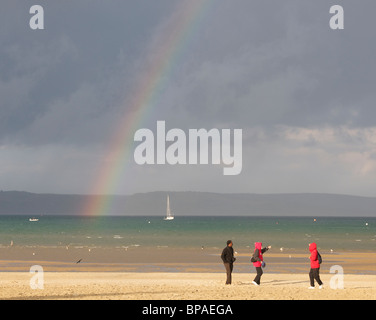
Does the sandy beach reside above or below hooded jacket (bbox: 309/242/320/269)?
below

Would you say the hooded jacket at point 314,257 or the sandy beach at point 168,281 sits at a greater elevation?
the hooded jacket at point 314,257

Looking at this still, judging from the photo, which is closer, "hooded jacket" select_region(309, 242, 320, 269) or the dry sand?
the dry sand

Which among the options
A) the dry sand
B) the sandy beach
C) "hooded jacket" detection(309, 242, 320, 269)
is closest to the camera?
the dry sand

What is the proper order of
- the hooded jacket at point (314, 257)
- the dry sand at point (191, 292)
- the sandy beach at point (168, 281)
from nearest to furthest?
the dry sand at point (191, 292)
the sandy beach at point (168, 281)
the hooded jacket at point (314, 257)

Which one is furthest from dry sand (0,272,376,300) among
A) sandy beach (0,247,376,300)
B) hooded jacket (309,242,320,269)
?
hooded jacket (309,242,320,269)

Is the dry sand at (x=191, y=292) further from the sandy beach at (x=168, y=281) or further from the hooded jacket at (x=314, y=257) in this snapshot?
the hooded jacket at (x=314, y=257)

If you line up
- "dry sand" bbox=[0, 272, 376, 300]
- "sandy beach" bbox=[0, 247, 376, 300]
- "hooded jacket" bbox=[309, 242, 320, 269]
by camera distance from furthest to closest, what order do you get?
"hooded jacket" bbox=[309, 242, 320, 269] < "sandy beach" bbox=[0, 247, 376, 300] < "dry sand" bbox=[0, 272, 376, 300]

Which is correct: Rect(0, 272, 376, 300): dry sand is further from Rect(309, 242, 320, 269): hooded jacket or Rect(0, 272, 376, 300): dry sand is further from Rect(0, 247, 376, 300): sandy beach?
Rect(309, 242, 320, 269): hooded jacket

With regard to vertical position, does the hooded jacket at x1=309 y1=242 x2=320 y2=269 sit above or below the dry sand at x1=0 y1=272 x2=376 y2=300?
above

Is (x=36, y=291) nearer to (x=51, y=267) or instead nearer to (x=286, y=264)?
(x=51, y=267)

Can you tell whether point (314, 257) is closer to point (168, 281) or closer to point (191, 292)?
point (191, 292)

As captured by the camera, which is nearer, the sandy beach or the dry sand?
the dry sand

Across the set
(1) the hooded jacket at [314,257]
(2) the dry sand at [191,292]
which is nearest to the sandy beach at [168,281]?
(2) the dry sand at [191,292]
